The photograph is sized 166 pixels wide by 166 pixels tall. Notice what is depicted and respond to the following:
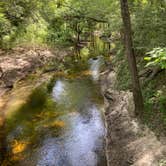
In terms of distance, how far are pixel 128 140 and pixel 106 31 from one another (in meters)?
23.1

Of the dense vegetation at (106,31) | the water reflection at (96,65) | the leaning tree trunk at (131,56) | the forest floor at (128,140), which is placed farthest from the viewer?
the water reflection at (96,65)

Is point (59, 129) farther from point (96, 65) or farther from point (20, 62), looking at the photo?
point (96, 65)

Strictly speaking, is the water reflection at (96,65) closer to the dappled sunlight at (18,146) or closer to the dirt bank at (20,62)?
the dirt bank at (20,62)

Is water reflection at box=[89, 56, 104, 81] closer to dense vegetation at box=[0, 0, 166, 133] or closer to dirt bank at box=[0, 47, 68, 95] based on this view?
dense vegetation at box=[0, 0, 166, 133]

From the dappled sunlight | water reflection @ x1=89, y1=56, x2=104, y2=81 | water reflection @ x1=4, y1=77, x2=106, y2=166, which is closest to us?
water reflection @ x1=4, y1=77, x2=106, y2=166

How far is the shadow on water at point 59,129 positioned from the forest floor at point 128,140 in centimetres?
57

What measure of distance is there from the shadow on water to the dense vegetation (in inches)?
105

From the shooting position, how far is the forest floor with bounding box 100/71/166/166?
34.8 feet

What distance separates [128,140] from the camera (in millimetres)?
12492

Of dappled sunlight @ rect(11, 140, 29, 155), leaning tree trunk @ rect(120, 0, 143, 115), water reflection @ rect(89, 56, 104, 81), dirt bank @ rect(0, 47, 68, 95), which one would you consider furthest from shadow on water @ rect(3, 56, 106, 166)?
dirt bank @ rect(0, 47, 68, 95)

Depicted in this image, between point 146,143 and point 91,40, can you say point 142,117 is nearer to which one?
point 146,143

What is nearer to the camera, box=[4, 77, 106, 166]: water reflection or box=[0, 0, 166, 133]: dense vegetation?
box=[4, 77, 106, 166]: water reflection

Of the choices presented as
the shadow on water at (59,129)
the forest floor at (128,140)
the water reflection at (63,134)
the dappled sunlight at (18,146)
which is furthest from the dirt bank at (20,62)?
the forest floor at (128,140)

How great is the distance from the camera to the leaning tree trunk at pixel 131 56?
1183cm
